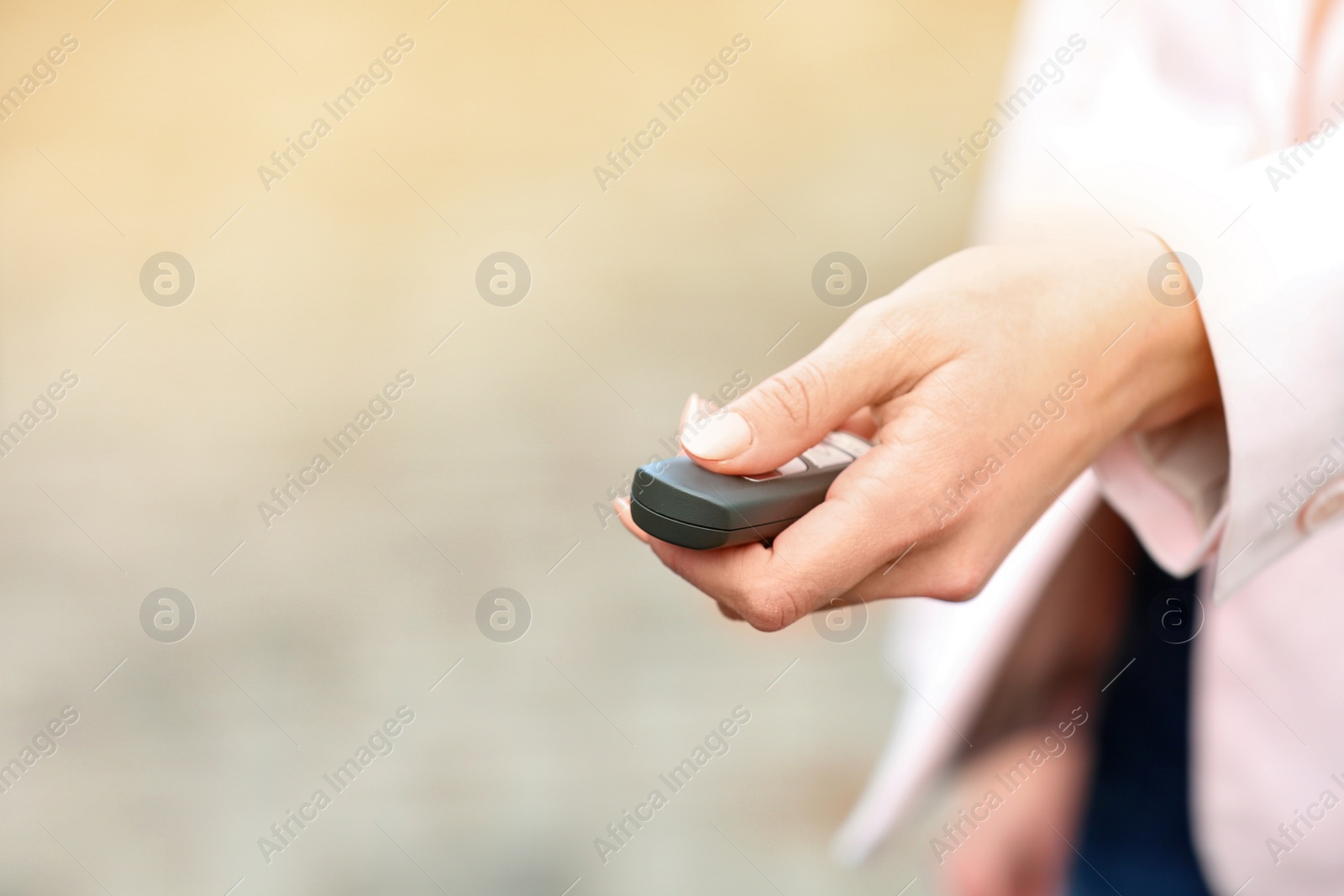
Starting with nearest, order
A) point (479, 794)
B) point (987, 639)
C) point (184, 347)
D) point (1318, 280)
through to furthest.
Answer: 1. point (1318, 280)
2. point (987, 639)
3. point (479, 794)
4. point (184, 347)

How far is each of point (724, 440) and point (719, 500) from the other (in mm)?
45

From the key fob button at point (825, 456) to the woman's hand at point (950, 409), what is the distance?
0.02 metres

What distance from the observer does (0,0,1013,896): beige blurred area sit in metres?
1.89

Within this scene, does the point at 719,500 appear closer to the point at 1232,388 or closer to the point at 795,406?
the point at 795,406

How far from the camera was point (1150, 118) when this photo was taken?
779 millimetres

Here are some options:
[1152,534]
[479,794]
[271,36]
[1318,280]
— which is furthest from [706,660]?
[271,36]

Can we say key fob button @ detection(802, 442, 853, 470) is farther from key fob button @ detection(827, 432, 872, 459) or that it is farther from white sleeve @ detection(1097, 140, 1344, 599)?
white sleeve @ detection(1097, 140, 1344, 599)

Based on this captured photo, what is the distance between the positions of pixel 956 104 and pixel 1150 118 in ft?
11.1

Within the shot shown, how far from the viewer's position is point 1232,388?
2.04 feet

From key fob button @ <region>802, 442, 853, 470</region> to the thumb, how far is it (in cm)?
3

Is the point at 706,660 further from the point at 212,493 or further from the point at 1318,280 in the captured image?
the point at 1318,280

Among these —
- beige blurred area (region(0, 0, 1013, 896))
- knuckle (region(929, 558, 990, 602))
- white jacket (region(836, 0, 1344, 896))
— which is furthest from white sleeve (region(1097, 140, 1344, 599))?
beige blurred area (region(0, 0, 1013, 896))

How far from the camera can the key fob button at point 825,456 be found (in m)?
0.68

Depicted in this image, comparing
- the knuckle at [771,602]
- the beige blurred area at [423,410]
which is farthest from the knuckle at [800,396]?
the beige blurred area at [423,410]
